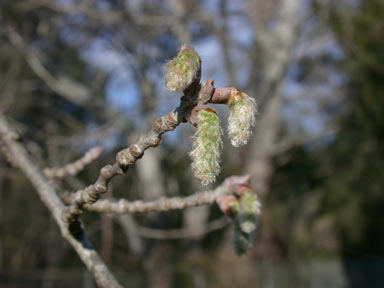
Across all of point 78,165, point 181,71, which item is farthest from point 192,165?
point 78,165

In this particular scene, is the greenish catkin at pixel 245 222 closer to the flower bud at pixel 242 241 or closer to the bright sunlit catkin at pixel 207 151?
the flower bud at pixel 242 241

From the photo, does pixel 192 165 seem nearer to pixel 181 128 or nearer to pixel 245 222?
pixel 245 222

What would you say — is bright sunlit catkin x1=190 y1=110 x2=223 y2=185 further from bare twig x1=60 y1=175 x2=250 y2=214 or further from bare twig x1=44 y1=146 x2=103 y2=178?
bare twig x1=44 y1=146 x2=103 y2=178

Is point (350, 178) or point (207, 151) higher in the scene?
point (350, 178)

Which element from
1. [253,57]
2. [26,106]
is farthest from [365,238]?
[26,106]

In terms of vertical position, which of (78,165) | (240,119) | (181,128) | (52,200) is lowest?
(240,119)

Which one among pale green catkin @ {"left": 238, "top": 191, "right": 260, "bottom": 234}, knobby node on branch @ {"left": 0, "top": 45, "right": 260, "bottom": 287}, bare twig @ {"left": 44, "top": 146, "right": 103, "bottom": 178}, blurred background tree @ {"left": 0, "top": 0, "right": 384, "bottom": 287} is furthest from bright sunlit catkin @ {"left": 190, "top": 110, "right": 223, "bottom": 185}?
blurred background tree @ {"left": 0, "top": 0, "right": 384, "bottom": 287}

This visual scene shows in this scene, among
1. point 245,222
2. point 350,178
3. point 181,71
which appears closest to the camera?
point 181,71
